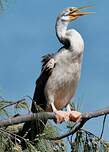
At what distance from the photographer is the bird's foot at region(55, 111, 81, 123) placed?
366 cm

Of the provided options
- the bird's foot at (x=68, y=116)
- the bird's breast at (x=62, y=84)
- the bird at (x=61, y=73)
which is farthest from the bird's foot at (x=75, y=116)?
the bird's breast at (x=62, y=84)

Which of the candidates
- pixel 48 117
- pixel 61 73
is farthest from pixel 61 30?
pixel 48 117

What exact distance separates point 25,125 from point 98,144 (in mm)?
539

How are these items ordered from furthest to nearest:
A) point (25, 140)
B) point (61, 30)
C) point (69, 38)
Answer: point (61, 30) < point (69, 38) < point (25, 140)

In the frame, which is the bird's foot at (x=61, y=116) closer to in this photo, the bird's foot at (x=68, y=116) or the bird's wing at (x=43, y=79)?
the bird's foot at (x=68, y=116)

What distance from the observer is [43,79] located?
480 cm

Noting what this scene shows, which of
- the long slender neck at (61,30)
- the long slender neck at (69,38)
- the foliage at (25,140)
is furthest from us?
the long slender neck at (61,30)

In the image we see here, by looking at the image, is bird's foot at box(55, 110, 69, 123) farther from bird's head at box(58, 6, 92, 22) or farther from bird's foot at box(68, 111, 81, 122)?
bird's head at box(58, 6, 92, 22)

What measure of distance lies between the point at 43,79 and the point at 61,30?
0.44 meters

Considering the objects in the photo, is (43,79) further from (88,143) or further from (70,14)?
(88,143)

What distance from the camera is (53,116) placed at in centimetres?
360

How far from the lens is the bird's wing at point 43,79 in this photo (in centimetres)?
465

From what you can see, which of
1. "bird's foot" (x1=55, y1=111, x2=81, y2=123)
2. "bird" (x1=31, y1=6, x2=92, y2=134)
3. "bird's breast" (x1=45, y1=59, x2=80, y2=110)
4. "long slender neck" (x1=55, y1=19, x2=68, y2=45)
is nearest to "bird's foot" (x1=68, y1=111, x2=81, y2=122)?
"bird's foot" (x1=55, y1=111, x2=81, y2=123)

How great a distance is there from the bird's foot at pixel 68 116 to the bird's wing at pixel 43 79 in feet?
1.87
